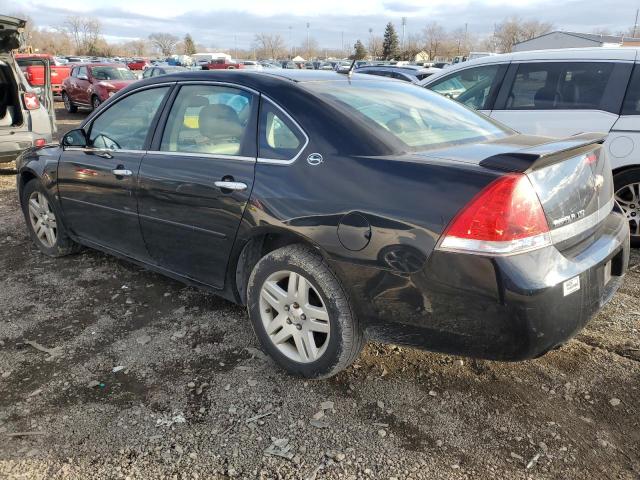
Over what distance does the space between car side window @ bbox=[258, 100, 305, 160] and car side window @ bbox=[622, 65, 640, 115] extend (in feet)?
11.2

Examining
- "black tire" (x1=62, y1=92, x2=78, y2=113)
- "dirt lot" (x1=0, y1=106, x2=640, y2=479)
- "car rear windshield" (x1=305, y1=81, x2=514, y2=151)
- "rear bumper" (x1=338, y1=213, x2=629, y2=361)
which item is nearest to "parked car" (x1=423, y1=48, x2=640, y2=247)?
"dirt lot" (x1=0, y1=106, x2=640, y2=479)

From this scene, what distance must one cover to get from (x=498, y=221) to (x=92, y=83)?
16193 millimetres

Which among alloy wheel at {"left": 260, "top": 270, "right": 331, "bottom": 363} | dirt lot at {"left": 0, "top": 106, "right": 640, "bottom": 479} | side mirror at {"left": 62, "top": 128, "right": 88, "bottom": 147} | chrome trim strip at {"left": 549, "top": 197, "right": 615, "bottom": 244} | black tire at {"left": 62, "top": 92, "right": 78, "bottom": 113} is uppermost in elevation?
black tire at {"left": 62, "top": 92, "right": 78, "bottom": 113}

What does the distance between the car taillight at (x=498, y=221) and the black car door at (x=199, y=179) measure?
46.4 inches

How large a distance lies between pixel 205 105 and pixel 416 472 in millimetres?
2359

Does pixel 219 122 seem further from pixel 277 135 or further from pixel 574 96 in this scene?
pixel 574 96

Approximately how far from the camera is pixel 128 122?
385 cm

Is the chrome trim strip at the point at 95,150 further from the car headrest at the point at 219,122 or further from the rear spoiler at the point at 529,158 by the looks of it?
the rear spoiler at the point at 529,158

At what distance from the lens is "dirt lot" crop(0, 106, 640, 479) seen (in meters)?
2.29

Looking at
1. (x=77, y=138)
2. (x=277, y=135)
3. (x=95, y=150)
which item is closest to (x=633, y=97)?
(x=277, y=135)

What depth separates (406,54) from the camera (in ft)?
246

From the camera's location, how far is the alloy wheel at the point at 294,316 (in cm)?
269

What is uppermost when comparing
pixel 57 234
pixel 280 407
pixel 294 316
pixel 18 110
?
pixel 18 110

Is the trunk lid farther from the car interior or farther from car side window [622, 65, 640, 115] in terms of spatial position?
the car interior
